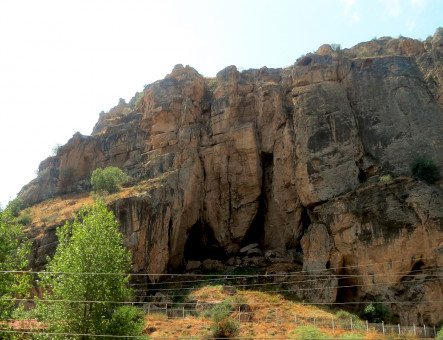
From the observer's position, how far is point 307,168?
36.6 m

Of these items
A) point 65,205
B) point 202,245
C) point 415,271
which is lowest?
point 415,271

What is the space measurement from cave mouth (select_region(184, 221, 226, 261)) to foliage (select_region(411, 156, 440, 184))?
16766mm

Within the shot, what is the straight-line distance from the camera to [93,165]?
51.5 metres

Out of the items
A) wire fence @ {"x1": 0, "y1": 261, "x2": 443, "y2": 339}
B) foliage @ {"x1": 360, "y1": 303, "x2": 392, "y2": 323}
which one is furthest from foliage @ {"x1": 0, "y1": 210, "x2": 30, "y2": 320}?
foliage @ {"x1": 360, "y1": 303, "x2": 392, "y2": 323}

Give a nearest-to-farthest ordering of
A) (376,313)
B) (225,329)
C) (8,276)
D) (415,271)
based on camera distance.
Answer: (8,276) → (225,329) → (376,313) → (415,271)

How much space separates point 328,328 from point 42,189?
35.6 metres

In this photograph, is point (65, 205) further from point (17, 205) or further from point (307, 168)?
point (307, 168)

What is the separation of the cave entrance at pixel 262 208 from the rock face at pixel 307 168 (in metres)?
0.10

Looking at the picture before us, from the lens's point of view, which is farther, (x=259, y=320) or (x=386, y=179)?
(x=386, y=179)

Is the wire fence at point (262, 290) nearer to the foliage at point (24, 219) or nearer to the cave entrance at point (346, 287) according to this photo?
the cave entrance at point (346, 287)

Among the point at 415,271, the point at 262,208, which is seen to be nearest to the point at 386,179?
the point at 415,271

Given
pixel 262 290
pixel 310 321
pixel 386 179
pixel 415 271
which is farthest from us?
pixel 262 290

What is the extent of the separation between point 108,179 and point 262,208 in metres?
13.9

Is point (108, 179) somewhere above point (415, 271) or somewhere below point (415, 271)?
above
